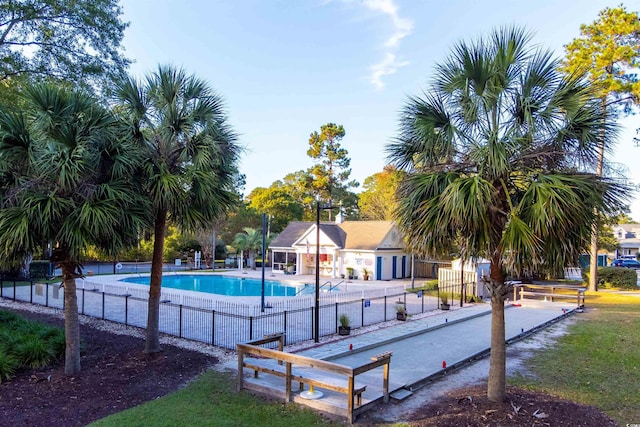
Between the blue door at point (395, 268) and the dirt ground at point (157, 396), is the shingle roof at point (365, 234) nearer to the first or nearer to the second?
the blue door at point (395, 268)

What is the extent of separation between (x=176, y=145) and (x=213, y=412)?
5.45 metres

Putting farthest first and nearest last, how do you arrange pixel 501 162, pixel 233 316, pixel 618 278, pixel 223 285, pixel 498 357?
pixel 223 285 < pixel 618 278 < pixel 233 316 < pixel 498 357 < pixel 501 162

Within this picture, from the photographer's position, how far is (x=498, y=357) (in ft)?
20.2

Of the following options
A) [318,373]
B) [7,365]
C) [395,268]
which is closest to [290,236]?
[395,268]

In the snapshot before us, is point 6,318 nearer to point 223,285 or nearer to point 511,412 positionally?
point 511,412

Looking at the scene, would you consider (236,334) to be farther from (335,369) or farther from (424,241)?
(424,241)

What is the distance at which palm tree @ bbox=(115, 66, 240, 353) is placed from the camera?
8430 mm

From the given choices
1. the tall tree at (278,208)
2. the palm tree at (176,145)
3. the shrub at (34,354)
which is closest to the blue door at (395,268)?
the tall tree at (278,208)

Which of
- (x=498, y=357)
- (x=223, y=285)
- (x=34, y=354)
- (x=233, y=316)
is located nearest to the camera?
(x=498, y=357)

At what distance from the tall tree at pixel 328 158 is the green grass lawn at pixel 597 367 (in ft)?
125

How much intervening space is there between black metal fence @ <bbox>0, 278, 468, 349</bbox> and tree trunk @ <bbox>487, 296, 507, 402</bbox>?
502cm

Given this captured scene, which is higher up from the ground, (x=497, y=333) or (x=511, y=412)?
(x=497, y=333)

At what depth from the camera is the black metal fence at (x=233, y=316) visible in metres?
11.3

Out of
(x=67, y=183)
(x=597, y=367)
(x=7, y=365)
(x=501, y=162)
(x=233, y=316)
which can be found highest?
(x=501, y=162)
